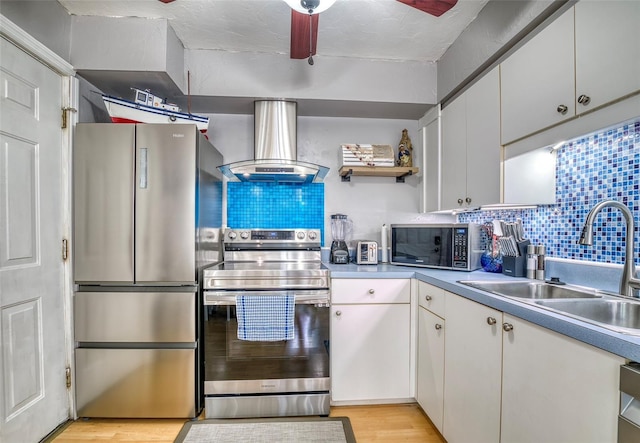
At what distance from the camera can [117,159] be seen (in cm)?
188

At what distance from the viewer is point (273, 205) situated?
261 cm

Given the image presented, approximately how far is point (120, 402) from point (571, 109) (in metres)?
2.70

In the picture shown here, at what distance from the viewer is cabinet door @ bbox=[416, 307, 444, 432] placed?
169 cm

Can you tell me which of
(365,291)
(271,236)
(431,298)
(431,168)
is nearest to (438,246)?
(431,298)

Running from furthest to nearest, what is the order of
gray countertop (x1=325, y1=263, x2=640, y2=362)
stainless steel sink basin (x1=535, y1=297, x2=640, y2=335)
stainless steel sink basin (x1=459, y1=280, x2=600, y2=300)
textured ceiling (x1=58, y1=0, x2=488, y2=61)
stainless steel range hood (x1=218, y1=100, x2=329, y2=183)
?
stainless steel range hood (x1=218, y1=100, x2=329, y2=183) → textured ceiling (x1=58, y1=0, x2=488, y2=61) → stainless steel sink basin (x1=459, y1=280, x2=600, y2=300) → stainless steel sink basin (x1=535, y1=297, x2=640, y2=335) → gray countertop (x1=325, y1=263, x2=640, y2=362)

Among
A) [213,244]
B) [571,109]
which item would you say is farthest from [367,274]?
[571,109]

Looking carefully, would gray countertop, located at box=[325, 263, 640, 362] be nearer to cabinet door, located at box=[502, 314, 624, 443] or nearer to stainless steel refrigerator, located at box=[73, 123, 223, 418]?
cabinet door, located at box=[502, 314, 624, 443]

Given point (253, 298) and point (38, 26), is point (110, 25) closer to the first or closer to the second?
point (38, 26)

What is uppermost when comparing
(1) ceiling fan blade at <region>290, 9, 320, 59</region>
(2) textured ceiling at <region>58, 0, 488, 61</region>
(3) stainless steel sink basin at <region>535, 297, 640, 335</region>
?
(2) textured ceiling at <region>58, 0, 488, 61</region>

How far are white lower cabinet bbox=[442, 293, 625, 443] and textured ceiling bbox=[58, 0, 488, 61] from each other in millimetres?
1614

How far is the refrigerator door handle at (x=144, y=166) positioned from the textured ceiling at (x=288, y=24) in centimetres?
83

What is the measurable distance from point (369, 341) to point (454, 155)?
4.41ft

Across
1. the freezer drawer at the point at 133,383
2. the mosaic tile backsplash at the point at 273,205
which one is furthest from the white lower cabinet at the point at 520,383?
the freezer drawer at the point at 133,383

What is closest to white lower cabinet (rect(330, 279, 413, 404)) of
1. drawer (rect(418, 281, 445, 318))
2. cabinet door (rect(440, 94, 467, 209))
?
drawer (rect(418, 281, 445, 318))
